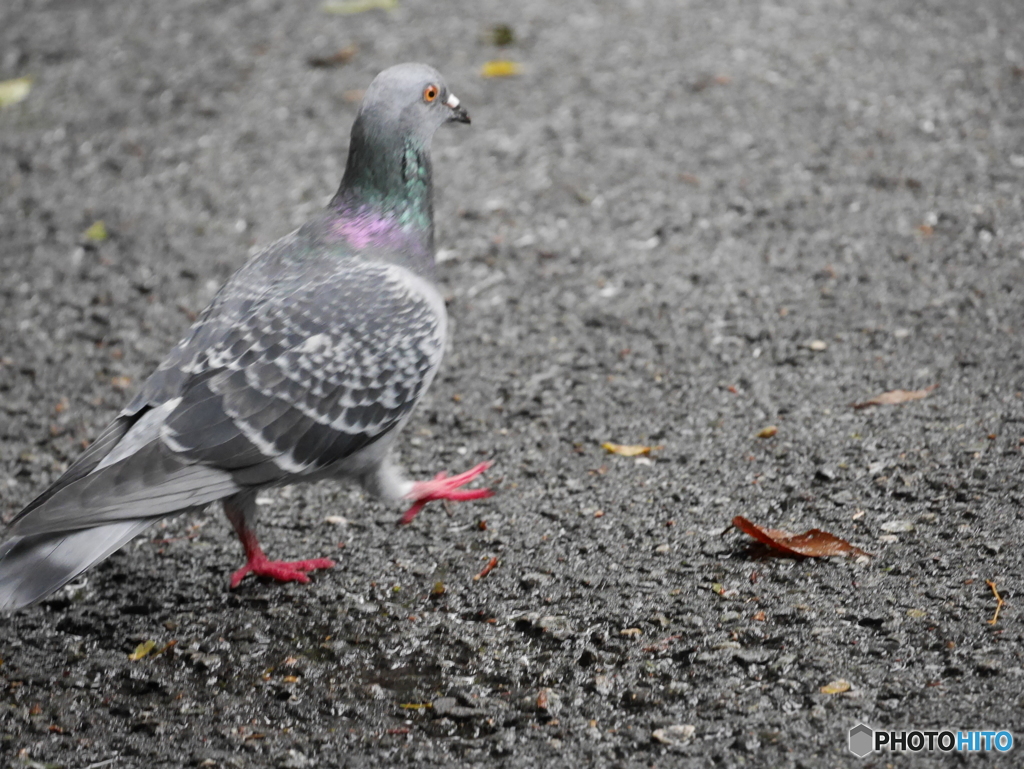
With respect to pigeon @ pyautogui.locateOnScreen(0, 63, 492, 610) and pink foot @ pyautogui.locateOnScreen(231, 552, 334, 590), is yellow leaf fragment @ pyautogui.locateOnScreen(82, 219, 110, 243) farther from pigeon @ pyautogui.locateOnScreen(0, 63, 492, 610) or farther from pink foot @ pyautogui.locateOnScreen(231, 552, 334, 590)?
pink foot @ pyautogui.locateOnScreen(231, 552, 334, 590)

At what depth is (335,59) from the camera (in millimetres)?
6906

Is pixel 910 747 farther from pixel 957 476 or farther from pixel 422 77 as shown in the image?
pixel 422 77

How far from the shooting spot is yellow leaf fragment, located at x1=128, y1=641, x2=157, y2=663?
3150 mm

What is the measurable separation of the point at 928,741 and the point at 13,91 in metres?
6.76

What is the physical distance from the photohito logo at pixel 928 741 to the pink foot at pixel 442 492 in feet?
5.18

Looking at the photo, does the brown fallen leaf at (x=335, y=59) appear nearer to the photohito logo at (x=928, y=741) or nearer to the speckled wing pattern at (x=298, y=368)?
the speckled wing pattern at (x=298, y=368)

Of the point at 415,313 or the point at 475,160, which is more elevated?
the point at 415,313

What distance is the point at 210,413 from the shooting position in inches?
121

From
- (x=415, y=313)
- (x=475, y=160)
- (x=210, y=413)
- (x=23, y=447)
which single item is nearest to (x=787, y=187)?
(x=475, y=160)

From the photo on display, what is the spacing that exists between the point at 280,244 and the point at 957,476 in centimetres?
237

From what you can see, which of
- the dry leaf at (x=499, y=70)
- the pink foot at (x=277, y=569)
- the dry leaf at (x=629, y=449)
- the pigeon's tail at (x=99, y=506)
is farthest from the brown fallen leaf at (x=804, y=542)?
the dry leaf at (x=499, y=70)

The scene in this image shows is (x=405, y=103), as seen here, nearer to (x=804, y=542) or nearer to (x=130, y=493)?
(x=130, y=493)

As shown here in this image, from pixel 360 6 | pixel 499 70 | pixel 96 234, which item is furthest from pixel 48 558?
pixel 360 6

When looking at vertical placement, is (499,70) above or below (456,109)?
below
